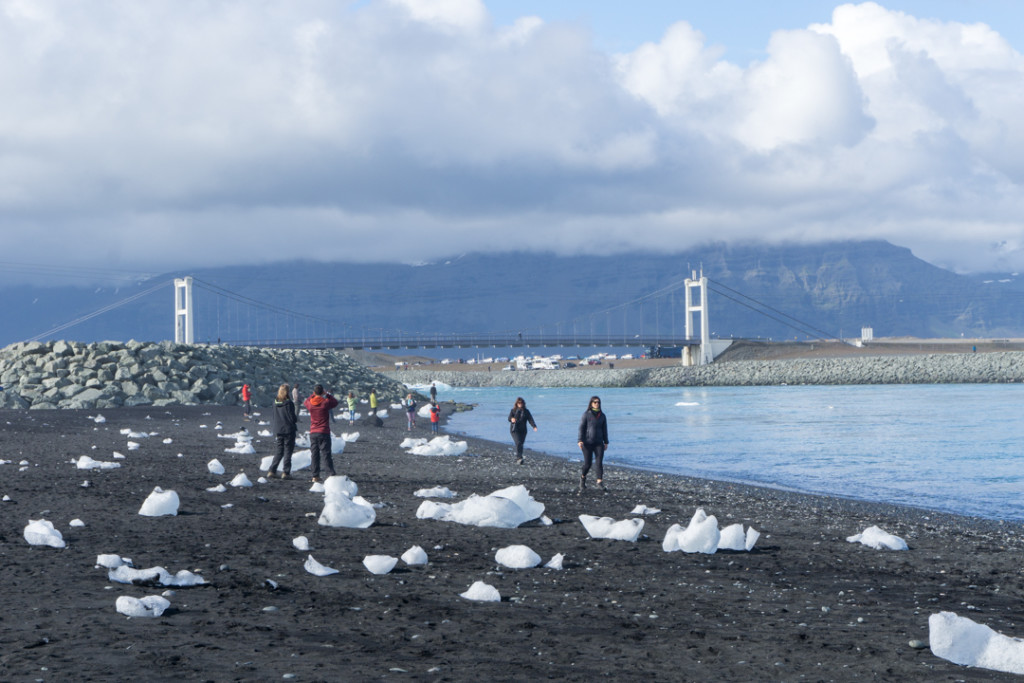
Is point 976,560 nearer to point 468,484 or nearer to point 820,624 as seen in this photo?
point 820,624

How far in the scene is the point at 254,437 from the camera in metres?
26.0

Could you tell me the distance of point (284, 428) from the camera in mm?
15438

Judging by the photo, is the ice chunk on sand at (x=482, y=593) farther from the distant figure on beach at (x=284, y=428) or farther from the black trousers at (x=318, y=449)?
the distant figure on beach at (x=284, y=428)

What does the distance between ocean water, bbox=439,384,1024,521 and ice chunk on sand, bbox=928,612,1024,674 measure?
10495mm

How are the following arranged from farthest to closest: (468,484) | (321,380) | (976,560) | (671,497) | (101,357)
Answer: (321,380) < (101,357) < (468,484) < (671,497) < (976,560)

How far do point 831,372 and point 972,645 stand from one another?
103 m

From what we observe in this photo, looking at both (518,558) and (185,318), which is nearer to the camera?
(518,558)

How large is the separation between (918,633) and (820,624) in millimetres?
693

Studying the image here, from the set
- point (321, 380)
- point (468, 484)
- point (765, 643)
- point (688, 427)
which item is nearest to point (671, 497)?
point (468, 484)

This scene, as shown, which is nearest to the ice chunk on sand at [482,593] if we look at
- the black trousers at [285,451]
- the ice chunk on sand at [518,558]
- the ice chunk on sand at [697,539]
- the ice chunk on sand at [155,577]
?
the ice chunk on sand at [518,558]

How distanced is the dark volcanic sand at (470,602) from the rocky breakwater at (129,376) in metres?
28.0

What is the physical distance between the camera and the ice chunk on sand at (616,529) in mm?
10641

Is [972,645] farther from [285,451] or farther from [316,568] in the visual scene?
[285,451]

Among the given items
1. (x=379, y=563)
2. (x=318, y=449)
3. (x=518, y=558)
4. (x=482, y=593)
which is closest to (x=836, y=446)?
(x=318, y=449)
